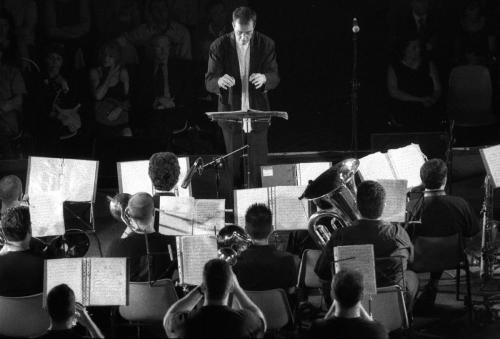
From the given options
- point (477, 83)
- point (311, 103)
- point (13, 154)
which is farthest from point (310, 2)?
point (13, 154)

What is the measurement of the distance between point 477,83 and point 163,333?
6259 millimetres

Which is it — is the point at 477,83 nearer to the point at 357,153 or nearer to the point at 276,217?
the point at 357,153

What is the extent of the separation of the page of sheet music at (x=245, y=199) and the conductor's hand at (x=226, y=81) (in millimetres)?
1381

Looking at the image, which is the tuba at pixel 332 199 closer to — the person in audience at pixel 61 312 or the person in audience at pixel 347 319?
the person in audience at pixel 347 319

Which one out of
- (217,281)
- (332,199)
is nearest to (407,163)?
(332,199)

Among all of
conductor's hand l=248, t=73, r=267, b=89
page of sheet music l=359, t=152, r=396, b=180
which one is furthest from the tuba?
conductor's hand l=248, t=73, r=267, b=89

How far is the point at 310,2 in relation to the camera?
37.7ft

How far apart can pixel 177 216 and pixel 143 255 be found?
516 millimetres

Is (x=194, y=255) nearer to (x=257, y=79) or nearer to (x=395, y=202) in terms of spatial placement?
(x=395, y=202)

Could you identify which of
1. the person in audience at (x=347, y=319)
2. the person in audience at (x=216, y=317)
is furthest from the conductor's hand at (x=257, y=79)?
the person in audience at (x=347, y=319)

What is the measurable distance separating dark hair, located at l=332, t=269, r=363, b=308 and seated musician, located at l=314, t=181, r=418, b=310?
3.71 feet

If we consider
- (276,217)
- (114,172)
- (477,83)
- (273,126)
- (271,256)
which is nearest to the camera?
(271,256)

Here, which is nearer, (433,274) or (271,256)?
(271,256)

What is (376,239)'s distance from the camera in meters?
5.91
